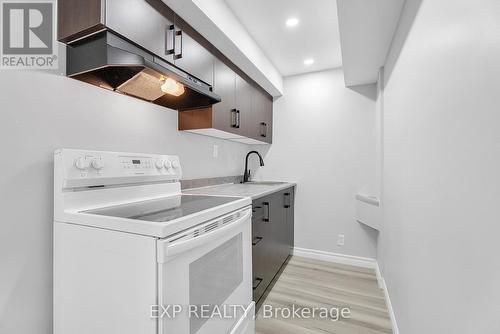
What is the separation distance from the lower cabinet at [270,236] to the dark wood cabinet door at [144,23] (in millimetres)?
1194

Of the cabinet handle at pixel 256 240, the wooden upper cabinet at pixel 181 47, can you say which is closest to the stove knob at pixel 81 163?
the wooden upper cabinet at pixel 181 47

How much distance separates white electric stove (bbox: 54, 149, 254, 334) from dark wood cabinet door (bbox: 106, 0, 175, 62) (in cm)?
61

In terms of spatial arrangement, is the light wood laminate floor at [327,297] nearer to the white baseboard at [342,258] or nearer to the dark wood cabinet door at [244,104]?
the white baseboard at [342,258]

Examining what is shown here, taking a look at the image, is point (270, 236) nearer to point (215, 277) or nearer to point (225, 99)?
point (215, 277)

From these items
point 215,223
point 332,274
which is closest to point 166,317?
point 215,223

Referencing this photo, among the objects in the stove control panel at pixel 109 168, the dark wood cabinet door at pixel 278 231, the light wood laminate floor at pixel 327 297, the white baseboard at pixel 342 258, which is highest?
the stove control panel at pixel 109 168

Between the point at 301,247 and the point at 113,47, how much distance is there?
285 centimetres

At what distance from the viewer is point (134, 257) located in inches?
31.8

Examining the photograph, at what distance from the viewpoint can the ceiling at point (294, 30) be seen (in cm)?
175

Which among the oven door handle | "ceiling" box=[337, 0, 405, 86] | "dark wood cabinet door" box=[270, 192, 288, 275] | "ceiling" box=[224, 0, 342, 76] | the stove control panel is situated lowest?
"dark wood cabinet door" box=[270, 192, 288, 275]

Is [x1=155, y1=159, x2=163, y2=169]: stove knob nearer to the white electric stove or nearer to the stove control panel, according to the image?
the stove control panel

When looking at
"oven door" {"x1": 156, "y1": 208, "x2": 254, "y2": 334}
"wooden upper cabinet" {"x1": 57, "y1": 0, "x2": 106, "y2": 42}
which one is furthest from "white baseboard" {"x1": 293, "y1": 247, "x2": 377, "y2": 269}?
"wooden upper cabinet" {"x1": 57, "y1": 0, "x2": 106, "y2": 42}

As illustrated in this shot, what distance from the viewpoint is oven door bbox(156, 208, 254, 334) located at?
2.63 ft

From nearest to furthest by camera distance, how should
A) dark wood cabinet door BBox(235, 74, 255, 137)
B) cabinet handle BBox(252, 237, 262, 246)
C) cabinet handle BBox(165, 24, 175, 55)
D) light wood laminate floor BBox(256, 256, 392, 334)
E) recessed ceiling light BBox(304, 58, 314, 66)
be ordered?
cabinet handle BBox(165, 24, 175, 55) → light wood laminate floor BBox(256, 256, 392, 334) → cabinet handle BBox(252, 237, 262, 246) → dark wood cabinet door BBox(235, 74, 255, 137) → recessed ceiling light BBox(304, 58, 314, 66)
